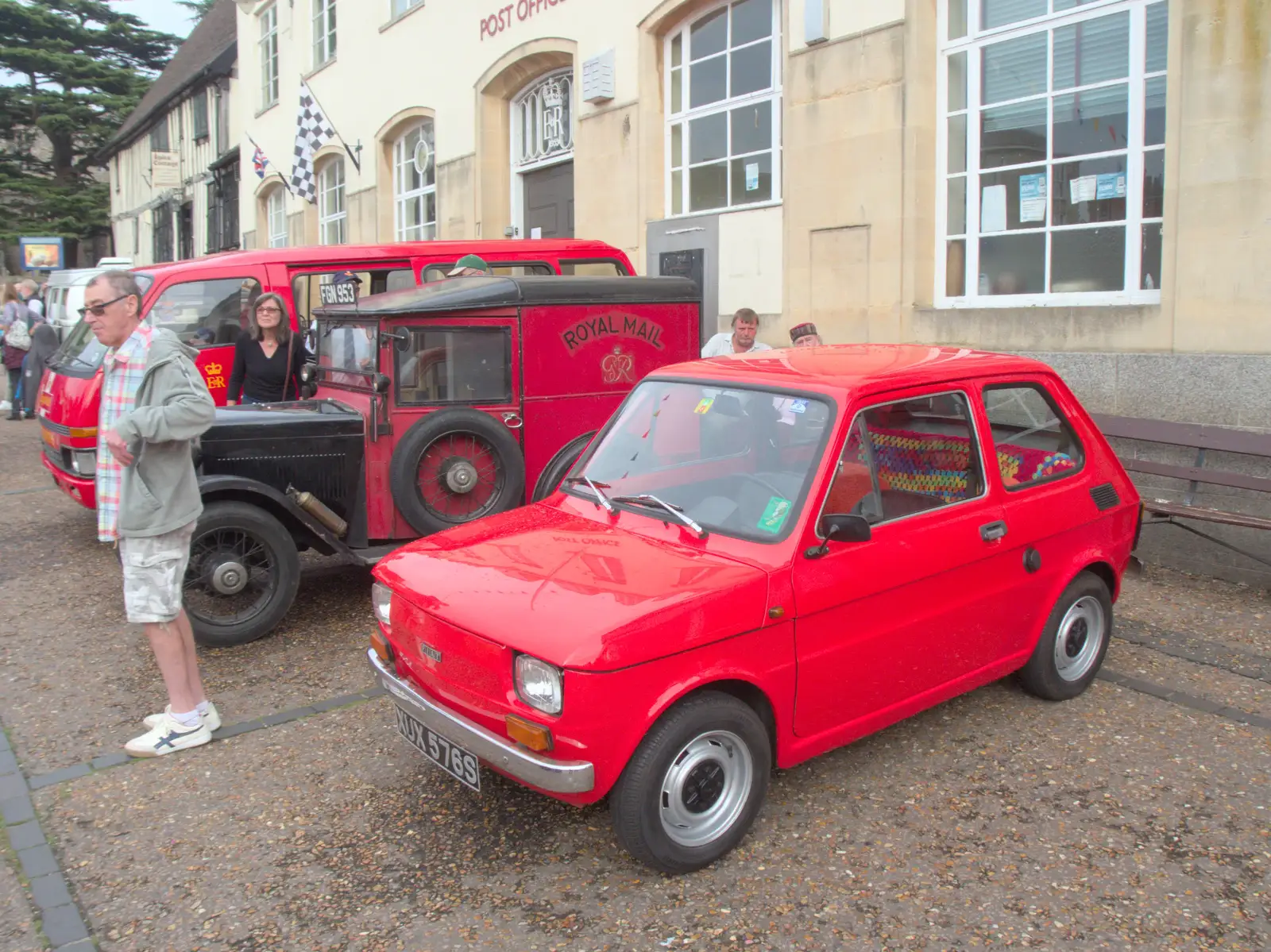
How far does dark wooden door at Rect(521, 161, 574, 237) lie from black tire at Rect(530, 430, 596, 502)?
7.70 m

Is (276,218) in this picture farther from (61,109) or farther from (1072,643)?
(61,109)

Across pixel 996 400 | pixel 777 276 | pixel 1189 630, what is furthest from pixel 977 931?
pixel 777 276

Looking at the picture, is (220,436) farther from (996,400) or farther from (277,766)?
(996,400)

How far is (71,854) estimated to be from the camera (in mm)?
3674

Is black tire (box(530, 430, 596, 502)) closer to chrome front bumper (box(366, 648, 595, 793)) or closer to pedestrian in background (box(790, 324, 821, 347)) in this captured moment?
pedestrian in background (box(790, 324, 821, 347))

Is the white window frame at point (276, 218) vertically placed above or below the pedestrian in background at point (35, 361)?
above

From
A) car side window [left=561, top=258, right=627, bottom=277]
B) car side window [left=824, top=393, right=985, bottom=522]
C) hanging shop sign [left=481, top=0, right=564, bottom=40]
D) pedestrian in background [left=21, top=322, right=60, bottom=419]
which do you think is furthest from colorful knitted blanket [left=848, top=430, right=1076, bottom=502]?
pedestrian in background [left=21, top=322, right=60, bottom=419]

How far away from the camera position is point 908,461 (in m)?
4.20

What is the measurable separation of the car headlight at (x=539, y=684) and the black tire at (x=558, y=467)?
10.1ft

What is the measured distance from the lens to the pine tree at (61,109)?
4462 cm

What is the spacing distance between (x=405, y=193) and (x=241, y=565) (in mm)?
13451

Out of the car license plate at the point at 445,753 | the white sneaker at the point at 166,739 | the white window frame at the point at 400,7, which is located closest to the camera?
the car license plate at the point at 445,753

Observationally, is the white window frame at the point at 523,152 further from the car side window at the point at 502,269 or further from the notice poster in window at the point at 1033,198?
the notice poster in window at the point at 1033,198

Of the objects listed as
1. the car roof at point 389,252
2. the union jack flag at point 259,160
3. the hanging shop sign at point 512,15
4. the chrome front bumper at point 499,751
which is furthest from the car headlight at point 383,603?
the union jack flag at point 259,160
